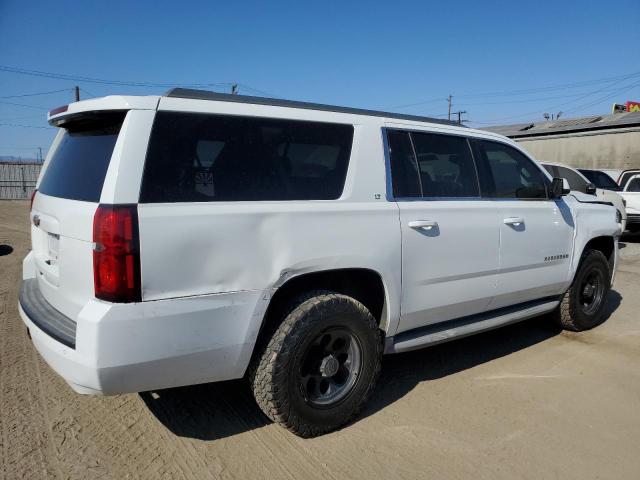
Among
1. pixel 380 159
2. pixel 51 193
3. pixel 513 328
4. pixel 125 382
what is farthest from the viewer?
pixel 513 328

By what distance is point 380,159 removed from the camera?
3309 mm

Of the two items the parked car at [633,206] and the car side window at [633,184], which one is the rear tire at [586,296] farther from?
the car side window at [633,184]

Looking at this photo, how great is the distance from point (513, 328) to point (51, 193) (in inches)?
177

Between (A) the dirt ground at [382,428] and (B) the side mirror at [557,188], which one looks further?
(B) the side mirror at [557,188]

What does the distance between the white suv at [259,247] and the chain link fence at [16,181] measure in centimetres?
3103

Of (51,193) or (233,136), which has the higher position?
(233,136)

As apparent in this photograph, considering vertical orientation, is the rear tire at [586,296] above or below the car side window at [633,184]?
below

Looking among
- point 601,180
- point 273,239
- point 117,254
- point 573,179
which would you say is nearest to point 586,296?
point 273,239

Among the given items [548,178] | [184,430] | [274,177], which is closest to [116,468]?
[184,430]

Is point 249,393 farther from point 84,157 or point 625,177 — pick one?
point 625,177

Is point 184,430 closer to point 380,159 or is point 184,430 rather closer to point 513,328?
point 380,159

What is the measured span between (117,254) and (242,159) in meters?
0.84

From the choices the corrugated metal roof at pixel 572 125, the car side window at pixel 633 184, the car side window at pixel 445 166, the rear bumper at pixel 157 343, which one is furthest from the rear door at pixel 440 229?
the corrugated metal roof at pixel 572 125

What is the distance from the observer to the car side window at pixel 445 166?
3619 mm
